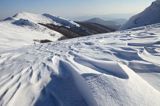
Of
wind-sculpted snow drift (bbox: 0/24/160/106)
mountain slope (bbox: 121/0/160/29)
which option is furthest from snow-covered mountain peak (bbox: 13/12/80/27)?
wind-sculpted snow drift (bbox: 0/24/160/106)

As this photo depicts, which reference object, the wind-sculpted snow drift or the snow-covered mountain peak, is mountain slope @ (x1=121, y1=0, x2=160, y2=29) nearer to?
the wind-sculpted snow drift

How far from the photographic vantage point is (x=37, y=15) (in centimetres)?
3978

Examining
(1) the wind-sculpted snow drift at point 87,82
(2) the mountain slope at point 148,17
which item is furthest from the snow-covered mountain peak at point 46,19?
(1) the wind-sculpted snow drift at point 87,82

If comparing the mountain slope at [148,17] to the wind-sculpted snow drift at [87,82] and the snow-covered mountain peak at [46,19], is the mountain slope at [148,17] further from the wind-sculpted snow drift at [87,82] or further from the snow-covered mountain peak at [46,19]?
the snow-covered mountain peak at [46,19]

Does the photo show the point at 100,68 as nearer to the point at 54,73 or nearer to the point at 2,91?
the point at 54,73

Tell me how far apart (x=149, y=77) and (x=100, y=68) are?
990 mm

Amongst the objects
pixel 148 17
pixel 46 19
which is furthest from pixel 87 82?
pixel 46 19

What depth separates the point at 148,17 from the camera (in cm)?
1639

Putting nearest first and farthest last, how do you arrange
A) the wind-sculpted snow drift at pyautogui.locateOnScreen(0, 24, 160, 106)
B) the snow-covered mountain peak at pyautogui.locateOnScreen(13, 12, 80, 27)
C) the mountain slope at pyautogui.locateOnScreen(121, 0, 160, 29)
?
the wind-sculpted snow drift at pyautogui.locateOnScreen(0, 24, 160, 106), the mountain slope at pyautogui.locateOnScreen(121, 0, 160, 29), the snow-covered mountain peak at pyautogui.locateOnScreen(13, 12, 80, 27)

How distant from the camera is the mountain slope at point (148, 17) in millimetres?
15992

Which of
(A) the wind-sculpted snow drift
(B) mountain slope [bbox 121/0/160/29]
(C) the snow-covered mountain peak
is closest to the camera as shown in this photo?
(A) the wind-sculpted snow drift

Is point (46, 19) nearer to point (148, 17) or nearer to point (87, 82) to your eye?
point (148, 17)

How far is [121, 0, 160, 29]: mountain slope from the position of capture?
16.0 metres

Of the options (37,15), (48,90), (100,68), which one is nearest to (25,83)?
(48,90)
